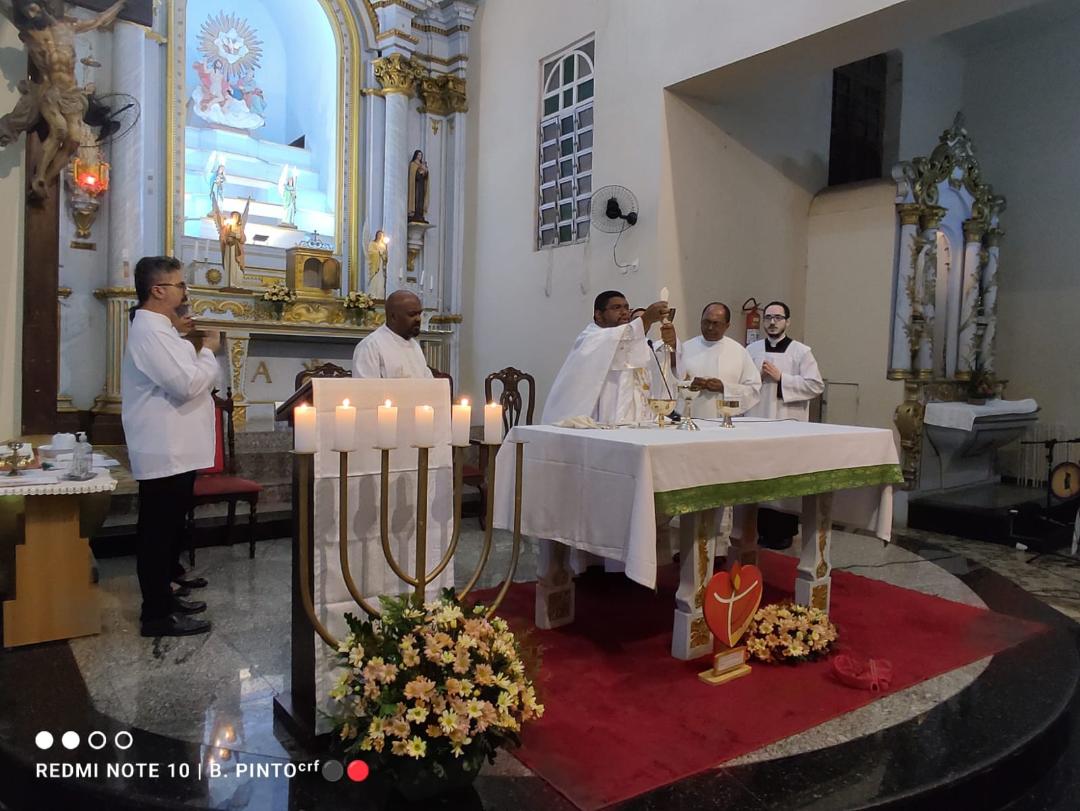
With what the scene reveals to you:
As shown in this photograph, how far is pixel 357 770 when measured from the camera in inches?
86.1

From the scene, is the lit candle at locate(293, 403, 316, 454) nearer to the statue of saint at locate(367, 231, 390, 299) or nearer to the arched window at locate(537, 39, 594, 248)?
the arched window at locate(537, 39, 594, 248)

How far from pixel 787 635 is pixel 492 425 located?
6.16 ft

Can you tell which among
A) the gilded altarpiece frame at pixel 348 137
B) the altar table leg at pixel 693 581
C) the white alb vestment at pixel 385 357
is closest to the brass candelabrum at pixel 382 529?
the altar table leg at pixel 693 581

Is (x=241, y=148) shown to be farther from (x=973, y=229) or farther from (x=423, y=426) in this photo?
(x=973, y=229)

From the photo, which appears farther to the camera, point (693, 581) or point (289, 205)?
point (289, 205)

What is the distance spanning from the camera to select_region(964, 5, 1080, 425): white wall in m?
8.30

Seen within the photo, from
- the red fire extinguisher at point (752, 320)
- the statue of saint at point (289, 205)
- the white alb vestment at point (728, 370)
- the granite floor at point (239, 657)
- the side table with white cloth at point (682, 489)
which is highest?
the statue of saint at point (289, 205)

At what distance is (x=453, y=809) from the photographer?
6.91 feet

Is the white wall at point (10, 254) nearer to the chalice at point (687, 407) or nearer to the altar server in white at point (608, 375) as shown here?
the altar server in white at point (608, 375)

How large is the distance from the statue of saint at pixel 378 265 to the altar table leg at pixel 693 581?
5782 mm

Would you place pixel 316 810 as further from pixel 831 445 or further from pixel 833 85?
pixel 833 85

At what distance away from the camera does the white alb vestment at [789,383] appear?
547 cm

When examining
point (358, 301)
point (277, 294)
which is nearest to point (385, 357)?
point (277, 294)

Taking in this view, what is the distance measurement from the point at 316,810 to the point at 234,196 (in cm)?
754
